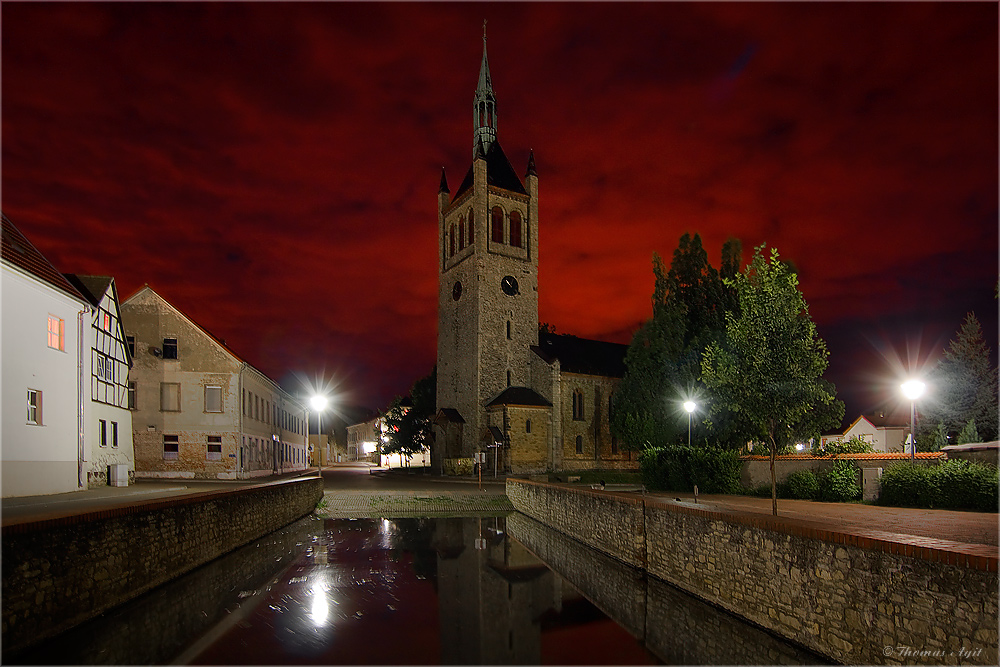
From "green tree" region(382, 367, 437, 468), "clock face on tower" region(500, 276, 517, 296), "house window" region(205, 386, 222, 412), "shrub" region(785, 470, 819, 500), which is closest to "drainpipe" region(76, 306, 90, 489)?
"house window" region(205, 386, 222, 412)

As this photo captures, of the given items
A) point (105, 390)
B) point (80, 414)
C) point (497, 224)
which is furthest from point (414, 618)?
point (497, 224)

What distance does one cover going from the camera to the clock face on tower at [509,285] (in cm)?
4847

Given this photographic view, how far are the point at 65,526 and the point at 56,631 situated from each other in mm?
1455

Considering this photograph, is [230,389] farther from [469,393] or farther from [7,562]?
[7,562]

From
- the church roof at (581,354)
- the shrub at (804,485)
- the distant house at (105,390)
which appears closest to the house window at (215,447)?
the distant house at (105,390)

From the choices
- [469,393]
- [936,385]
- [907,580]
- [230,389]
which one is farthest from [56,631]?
[936,385]

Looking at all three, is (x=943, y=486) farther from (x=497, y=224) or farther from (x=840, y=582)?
(x=497, y=224)

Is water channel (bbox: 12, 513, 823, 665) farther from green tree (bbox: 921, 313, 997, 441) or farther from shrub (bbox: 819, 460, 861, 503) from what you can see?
green tree (bbox: 921, 313, 997, 441)

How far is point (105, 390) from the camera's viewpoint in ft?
81.8

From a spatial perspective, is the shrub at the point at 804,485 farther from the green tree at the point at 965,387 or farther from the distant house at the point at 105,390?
the green tree at the point at 965,387

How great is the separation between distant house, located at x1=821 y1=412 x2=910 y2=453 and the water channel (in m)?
58.4

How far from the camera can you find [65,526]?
9.80m

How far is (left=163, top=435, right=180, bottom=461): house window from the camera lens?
32250 millimetres

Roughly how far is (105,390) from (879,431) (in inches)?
2754
